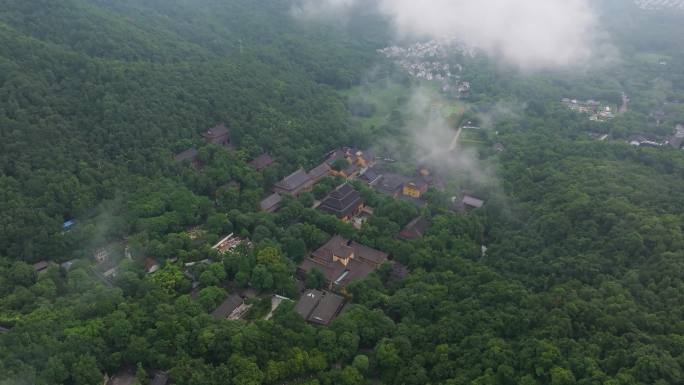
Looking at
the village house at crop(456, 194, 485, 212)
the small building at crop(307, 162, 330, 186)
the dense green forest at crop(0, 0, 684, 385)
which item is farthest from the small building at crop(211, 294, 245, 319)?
the village house at crop(456, 194, 485, 212)

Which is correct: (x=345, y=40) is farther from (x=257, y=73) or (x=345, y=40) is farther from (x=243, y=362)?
(x=243, y=362)

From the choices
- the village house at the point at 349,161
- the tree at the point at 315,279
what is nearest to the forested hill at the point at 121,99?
the village house at the point at 349,161

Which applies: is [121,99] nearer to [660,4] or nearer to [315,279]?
[315,279]

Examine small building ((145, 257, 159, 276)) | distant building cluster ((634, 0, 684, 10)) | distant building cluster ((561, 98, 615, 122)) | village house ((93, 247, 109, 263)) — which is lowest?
village house ((93, 247, 109, 263))

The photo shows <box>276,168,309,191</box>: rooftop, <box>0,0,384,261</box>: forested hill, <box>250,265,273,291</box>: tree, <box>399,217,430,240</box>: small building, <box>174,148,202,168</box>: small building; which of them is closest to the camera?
<box>250,265,273,291</box>: tree

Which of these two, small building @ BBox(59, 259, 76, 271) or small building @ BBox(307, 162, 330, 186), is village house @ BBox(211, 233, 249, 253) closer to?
small building @ BBox(59, 259, 76, 271)

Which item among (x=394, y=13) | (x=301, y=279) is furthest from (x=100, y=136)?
(x=394, y=13)
